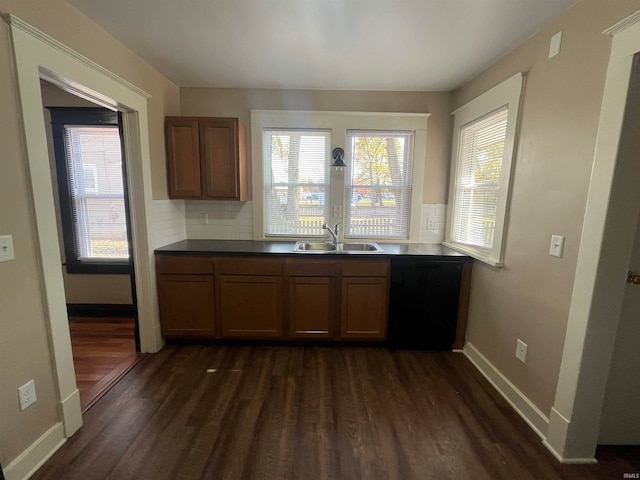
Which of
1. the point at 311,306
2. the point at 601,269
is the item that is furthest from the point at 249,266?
the point at 601,269

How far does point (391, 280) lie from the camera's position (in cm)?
252

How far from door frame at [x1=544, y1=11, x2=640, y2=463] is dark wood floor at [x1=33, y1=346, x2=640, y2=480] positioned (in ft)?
0.88

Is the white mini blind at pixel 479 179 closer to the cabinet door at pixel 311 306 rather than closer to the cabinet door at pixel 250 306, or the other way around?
the cabinet door at pixel 311 306

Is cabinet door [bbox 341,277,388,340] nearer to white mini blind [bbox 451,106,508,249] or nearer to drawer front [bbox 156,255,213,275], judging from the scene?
white mini blind [bbox 451,106,508,249]

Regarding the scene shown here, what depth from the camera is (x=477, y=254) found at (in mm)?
2398

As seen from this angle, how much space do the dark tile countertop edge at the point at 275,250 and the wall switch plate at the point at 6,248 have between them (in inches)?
45.2

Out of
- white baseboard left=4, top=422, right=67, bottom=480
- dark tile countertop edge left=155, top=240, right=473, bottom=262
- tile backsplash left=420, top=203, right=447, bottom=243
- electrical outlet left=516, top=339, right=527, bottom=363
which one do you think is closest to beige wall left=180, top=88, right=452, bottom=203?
tile backsplash left=420, top=203, right=447, bottom=243

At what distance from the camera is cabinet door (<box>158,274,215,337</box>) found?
253cm

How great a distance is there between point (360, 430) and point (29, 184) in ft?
7.44

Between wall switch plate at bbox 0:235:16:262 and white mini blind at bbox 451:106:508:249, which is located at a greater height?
white mini blind at bbox 451:106:508:249

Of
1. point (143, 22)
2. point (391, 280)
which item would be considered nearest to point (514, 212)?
point (391, 280)

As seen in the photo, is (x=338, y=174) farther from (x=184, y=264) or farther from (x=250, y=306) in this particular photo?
(x=184, y=264)

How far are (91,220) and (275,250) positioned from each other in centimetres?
216

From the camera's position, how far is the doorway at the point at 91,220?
2809 millimetres
